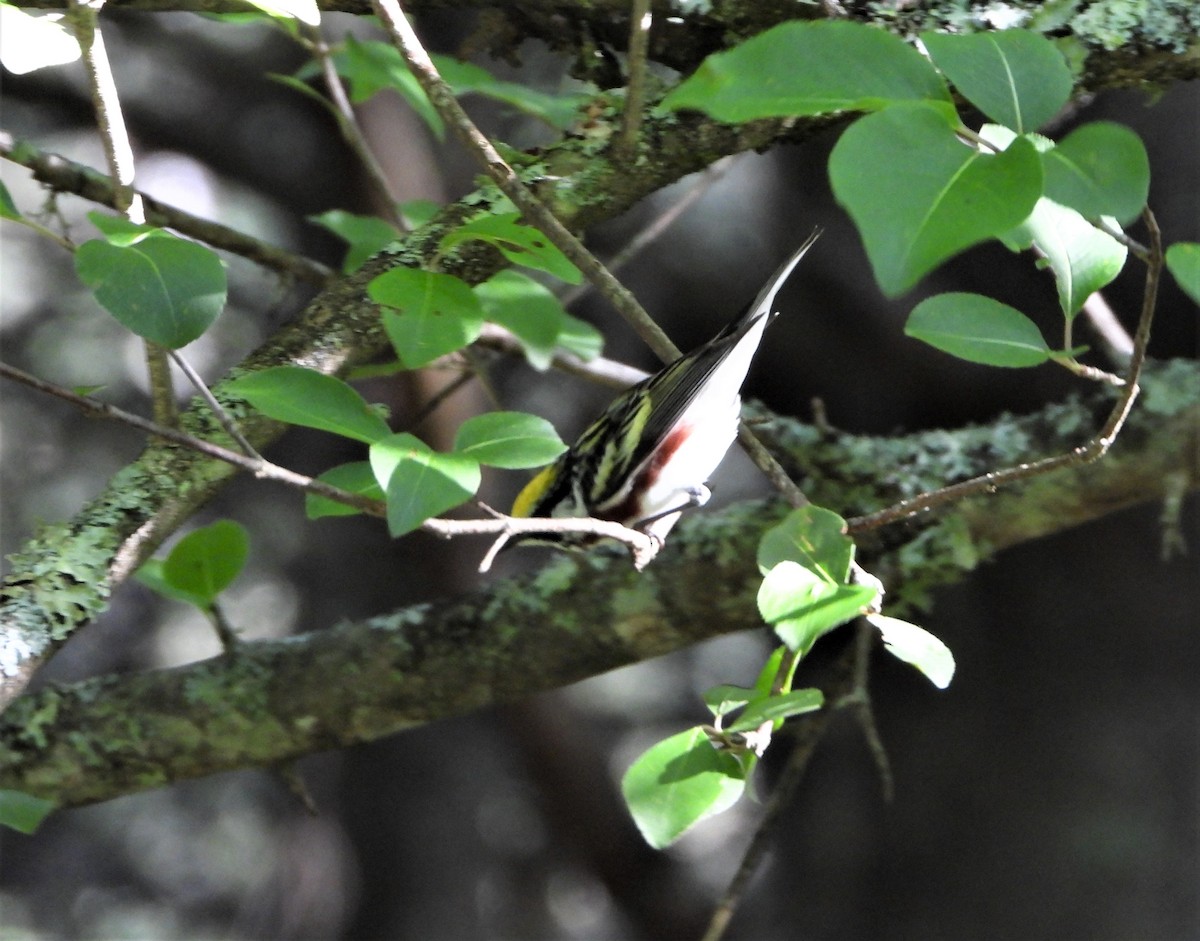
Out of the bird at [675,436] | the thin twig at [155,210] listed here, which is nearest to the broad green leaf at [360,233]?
the thin twig at [155,210]

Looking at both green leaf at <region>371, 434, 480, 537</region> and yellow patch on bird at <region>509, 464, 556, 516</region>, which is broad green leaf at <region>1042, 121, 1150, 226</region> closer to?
green leaf at <region>371, 434, 480, 537</region>

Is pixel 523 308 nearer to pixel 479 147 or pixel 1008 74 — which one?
pixel 479 147

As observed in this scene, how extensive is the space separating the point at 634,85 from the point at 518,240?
10.1 inches

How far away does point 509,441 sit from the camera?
1.00 metres

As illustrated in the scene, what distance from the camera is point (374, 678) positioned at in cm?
183

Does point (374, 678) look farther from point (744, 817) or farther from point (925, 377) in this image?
point (744, 817)

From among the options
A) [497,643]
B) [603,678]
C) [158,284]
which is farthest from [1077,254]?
[603,678]

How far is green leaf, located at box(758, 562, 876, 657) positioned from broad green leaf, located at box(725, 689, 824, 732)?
1.4 inches

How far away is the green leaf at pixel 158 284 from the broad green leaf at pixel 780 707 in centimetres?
55

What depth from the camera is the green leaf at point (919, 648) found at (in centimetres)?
89

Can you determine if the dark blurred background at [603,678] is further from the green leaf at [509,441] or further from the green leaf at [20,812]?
the green leaf at [509,441]

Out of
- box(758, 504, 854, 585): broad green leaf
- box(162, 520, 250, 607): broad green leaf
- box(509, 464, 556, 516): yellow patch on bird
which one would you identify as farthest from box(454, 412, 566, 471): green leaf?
box(509, 464, 556, 516): yellow patch on bird

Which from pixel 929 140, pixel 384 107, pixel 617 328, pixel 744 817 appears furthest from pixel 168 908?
pixel 929 140

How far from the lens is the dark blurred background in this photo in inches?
98.3
